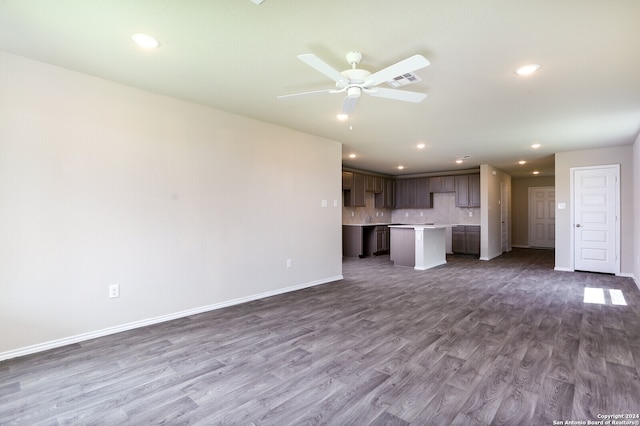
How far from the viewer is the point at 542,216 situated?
33.7 ft

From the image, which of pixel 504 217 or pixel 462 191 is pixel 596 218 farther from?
pixel 504 217

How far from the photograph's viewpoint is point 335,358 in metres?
2.50

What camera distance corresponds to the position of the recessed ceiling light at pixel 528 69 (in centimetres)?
270

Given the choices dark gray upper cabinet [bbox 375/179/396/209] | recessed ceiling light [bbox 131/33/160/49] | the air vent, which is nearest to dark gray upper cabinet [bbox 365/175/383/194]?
dark gray upper cabinet [bbox 375/179/396/209]

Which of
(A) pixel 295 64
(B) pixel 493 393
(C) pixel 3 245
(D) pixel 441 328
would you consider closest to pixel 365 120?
(A) pixel 295 64

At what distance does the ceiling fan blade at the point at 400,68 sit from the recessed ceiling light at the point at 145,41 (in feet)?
5.33

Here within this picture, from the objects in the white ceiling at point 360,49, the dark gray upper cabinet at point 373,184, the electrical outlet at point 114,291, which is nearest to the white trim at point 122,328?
the electrical outlet at point 114,291

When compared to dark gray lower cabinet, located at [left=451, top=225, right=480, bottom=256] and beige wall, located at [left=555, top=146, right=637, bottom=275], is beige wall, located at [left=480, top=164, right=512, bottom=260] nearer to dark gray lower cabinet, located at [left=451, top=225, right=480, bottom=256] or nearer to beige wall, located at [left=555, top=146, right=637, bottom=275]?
dark gray lower cabinet, located at [left=451, top=225, right=480, bottom=256]

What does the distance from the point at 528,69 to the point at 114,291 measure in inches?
171

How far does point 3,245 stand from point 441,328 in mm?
3909

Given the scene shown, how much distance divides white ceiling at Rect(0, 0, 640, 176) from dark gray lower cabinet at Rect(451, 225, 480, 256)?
15.5 feet

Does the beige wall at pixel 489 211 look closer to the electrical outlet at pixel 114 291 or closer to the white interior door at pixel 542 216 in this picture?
the white interior door at pixel 542 216

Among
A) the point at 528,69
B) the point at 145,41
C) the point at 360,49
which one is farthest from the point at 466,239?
the point at 145,41

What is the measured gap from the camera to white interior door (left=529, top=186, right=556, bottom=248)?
10109mm
